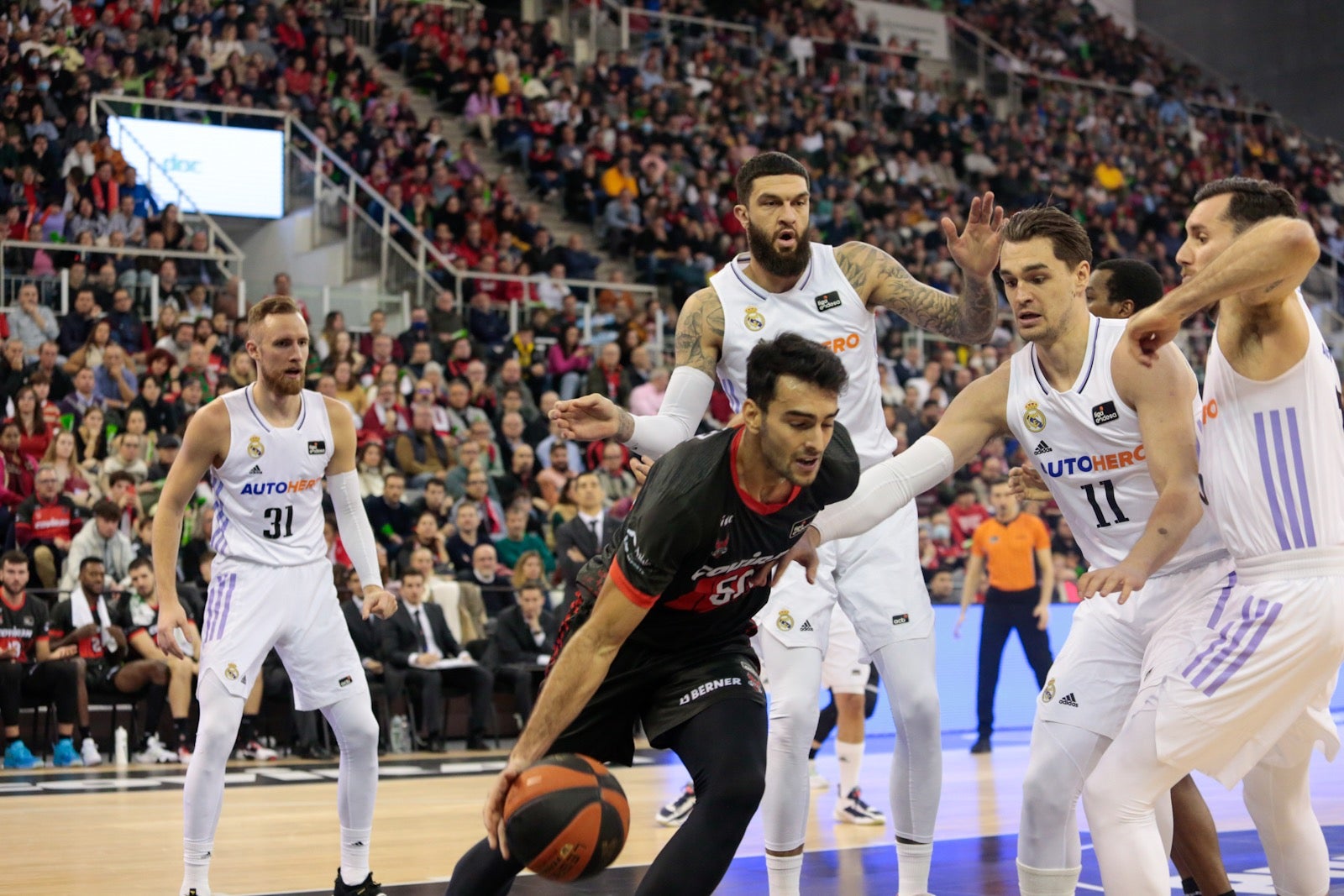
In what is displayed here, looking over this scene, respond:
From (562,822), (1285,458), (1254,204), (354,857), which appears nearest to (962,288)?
(1254,204)

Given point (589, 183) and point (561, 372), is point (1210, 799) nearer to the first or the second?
point (561, 372)

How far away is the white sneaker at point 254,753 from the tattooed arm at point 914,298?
7726 millimetres

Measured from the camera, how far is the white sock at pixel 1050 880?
4852 mm

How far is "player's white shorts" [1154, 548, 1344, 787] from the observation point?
4176mm

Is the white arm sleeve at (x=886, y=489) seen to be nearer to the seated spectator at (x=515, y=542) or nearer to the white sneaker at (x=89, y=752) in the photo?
the white sneaker at (x=89, y=752)

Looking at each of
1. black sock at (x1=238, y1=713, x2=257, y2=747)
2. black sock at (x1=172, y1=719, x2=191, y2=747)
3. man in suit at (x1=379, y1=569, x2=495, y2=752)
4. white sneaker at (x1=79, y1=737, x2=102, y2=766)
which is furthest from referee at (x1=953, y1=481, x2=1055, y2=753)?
white sneaker at (x1=79, y1=737, x2=102, y2=766)

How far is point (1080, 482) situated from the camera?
16.7 ft

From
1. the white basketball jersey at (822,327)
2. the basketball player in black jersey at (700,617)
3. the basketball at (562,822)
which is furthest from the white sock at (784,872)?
the basketball at (562,822)

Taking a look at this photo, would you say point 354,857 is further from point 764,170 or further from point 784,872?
point 764,170

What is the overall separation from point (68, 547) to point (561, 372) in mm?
6214

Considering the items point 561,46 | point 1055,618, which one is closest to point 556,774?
point 1055,618

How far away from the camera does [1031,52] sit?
101 feet

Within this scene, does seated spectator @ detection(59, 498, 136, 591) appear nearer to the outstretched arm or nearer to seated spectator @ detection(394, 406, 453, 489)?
seated spectator @ detection(394, 406, 453, 489)

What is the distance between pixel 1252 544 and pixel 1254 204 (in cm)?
100
